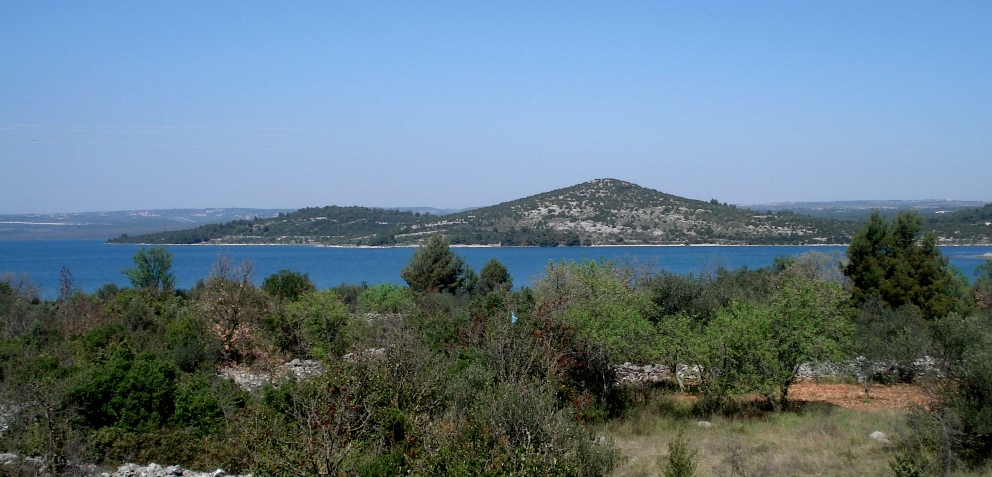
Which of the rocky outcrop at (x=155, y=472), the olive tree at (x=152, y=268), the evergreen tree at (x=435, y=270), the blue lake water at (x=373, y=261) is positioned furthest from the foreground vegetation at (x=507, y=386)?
the blue lake water at (x=373, y=261)

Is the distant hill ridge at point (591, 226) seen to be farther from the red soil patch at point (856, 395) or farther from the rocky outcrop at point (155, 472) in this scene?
the rocky outcrop at point (155, 472)

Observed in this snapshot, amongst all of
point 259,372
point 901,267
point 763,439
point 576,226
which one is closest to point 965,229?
point 576,226

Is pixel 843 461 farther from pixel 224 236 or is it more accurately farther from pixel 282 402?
pixel 224 236

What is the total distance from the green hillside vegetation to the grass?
278 feet

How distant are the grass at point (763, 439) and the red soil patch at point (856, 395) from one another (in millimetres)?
1073

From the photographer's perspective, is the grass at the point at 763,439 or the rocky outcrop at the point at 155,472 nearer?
the rocky outcrop at the point at 155,472

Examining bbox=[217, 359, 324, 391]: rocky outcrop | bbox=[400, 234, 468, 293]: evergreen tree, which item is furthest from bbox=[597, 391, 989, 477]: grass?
bbox=[400, 234, 468, 293]: evergreen tree

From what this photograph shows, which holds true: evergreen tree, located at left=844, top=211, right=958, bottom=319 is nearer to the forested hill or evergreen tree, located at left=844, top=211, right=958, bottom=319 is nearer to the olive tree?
the olive tree

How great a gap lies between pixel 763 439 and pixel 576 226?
108 meters

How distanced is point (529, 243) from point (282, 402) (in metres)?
109

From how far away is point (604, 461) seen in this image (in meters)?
10.3

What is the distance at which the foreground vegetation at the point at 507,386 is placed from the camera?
10.1 m

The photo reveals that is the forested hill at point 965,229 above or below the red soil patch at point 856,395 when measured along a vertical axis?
above

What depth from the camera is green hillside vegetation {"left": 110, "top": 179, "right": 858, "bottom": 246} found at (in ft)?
377
